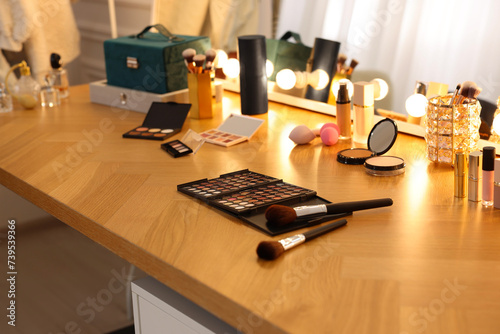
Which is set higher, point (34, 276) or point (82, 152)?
point (82, 152)

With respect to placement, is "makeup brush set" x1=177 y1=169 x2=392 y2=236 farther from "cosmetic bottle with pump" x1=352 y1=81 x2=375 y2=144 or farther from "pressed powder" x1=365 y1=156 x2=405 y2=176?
"cosmetic bottle with pump" x1=352 y1=81 x2=375 y2=144

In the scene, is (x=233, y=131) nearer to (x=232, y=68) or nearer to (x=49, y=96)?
(x=232, y=68)

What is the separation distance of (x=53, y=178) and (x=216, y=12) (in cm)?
102

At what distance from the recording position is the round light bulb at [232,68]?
185cm

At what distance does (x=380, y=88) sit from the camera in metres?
1.46

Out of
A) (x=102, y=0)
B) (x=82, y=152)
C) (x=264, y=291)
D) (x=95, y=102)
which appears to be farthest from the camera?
(x=102, y=0)

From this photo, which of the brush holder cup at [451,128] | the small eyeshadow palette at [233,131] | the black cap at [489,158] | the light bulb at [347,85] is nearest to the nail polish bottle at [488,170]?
the black cap at [489,158]

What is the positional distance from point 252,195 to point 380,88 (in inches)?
22.5

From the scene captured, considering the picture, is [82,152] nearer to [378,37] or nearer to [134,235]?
[134,235]

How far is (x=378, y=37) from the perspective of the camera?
153cm

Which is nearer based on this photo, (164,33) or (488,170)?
(488,170)

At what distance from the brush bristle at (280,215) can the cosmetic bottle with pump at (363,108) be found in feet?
1.64

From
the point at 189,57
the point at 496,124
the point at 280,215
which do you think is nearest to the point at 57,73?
the point at 189,57

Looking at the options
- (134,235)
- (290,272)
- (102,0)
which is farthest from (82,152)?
(102,0)
